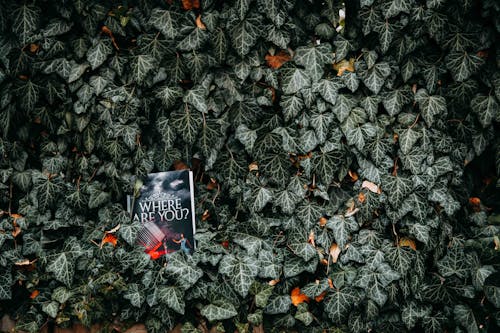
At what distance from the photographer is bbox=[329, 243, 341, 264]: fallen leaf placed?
2.61 metres

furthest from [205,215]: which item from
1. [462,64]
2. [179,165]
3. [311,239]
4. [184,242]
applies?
[462,64]

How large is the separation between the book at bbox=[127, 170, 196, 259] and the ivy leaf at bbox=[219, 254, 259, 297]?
0.24 meters

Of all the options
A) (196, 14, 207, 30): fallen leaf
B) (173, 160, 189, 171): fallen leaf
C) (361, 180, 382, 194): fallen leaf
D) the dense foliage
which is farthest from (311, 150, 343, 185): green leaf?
(196, 14, 207, 30): fallen leaf

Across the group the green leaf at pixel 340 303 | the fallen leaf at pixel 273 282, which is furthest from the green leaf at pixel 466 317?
the fallen leaf at pixel 273 282

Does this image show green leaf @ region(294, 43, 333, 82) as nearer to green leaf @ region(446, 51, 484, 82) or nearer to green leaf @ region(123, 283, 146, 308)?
green leaf @ region(446, 51, 484, 82)

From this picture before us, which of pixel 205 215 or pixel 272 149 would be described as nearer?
pixel 272 149

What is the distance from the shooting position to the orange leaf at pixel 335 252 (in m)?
2.61

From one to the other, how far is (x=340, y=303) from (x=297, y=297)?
0.23m

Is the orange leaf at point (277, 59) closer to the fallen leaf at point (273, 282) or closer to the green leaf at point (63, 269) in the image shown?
the fallen leaf at point (273, 282)

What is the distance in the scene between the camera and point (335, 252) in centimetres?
261

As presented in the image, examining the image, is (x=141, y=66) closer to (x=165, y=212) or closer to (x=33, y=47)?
(x=33, y=47)

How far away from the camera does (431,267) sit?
2.69m

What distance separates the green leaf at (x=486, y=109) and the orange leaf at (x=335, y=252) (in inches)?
38.9

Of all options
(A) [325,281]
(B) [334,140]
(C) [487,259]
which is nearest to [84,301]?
(A) [325,281]
